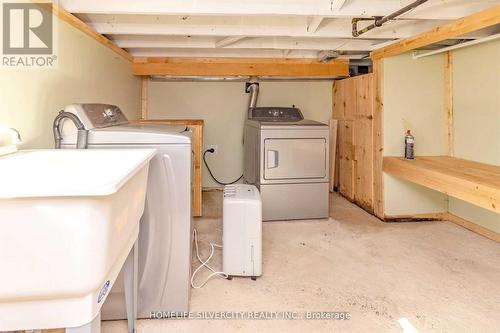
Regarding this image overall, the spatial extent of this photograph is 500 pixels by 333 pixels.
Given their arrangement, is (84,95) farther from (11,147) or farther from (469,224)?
(469,224)

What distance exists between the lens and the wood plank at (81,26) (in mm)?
1994

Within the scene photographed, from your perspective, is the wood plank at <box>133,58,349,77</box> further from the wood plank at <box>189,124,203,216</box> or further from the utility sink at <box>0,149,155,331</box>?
the utility sink at <box>0,149,155,331</box>

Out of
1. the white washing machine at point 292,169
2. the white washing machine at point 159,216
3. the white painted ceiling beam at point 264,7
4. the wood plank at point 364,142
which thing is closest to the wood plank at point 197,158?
the white washing machine at point 292,169

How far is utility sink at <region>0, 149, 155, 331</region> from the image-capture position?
77 cm

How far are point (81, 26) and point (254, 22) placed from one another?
1302mm

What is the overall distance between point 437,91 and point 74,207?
3.55 metres

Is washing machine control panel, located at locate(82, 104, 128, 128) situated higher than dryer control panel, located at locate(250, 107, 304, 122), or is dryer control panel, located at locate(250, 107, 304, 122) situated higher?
dryer control panel, located at locate(250, 107, 304, 122)

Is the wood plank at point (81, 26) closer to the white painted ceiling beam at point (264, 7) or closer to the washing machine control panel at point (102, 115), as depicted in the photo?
the white painted ceiling beam at point (264, 7)

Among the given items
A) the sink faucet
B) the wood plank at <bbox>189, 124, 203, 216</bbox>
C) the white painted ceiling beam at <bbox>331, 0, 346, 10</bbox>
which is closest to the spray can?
the white painted ceiling beam at <bbox>331, 0, 346, 10</bbox>

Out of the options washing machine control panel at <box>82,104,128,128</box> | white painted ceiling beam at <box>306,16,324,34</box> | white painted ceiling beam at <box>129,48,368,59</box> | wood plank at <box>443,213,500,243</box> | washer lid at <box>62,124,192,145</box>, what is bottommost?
wood plank at <box>443,213,500,243</box>

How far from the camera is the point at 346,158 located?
428 centimetres

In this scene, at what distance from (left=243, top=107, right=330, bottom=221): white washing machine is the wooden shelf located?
686 mm

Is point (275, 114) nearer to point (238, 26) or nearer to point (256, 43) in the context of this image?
point (256, 43)

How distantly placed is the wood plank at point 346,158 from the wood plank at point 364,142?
99 mm
